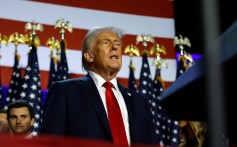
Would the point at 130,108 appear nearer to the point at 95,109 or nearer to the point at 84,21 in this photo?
the point at 95,109

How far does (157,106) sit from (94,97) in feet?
13.0

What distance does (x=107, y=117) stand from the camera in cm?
210

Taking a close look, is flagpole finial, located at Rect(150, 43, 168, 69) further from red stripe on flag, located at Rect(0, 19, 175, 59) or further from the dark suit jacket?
the dark suit jacket

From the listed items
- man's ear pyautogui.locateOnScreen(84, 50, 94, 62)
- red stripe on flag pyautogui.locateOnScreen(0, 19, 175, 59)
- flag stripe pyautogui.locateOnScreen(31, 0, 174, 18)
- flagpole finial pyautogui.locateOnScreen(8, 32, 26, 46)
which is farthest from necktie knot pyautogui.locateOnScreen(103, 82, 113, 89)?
flag stripe pyautogui.locateOnScreen(31, 0, 174, 18)

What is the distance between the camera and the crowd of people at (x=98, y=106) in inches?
81.2

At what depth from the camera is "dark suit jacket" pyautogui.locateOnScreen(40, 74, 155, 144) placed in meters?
2.06

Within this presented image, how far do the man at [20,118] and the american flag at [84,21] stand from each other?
2.14m

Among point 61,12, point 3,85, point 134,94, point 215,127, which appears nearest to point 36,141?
point 215,127

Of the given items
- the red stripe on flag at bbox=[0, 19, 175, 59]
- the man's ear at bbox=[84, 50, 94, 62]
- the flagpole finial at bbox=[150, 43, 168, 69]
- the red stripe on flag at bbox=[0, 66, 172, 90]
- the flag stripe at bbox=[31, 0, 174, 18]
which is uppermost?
the flag stripe at bbox=[31, 0, 174, 18]

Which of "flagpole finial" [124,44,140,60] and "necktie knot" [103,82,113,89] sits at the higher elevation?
"flagpole finial" [124,44,140,60]

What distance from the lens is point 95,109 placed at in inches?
82.1

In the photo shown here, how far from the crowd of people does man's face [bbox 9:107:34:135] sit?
4.55 feet

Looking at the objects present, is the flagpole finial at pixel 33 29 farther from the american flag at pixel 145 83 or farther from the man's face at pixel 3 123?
the man's face at pixel 3 123

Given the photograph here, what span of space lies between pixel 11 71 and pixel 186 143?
11.8ft
